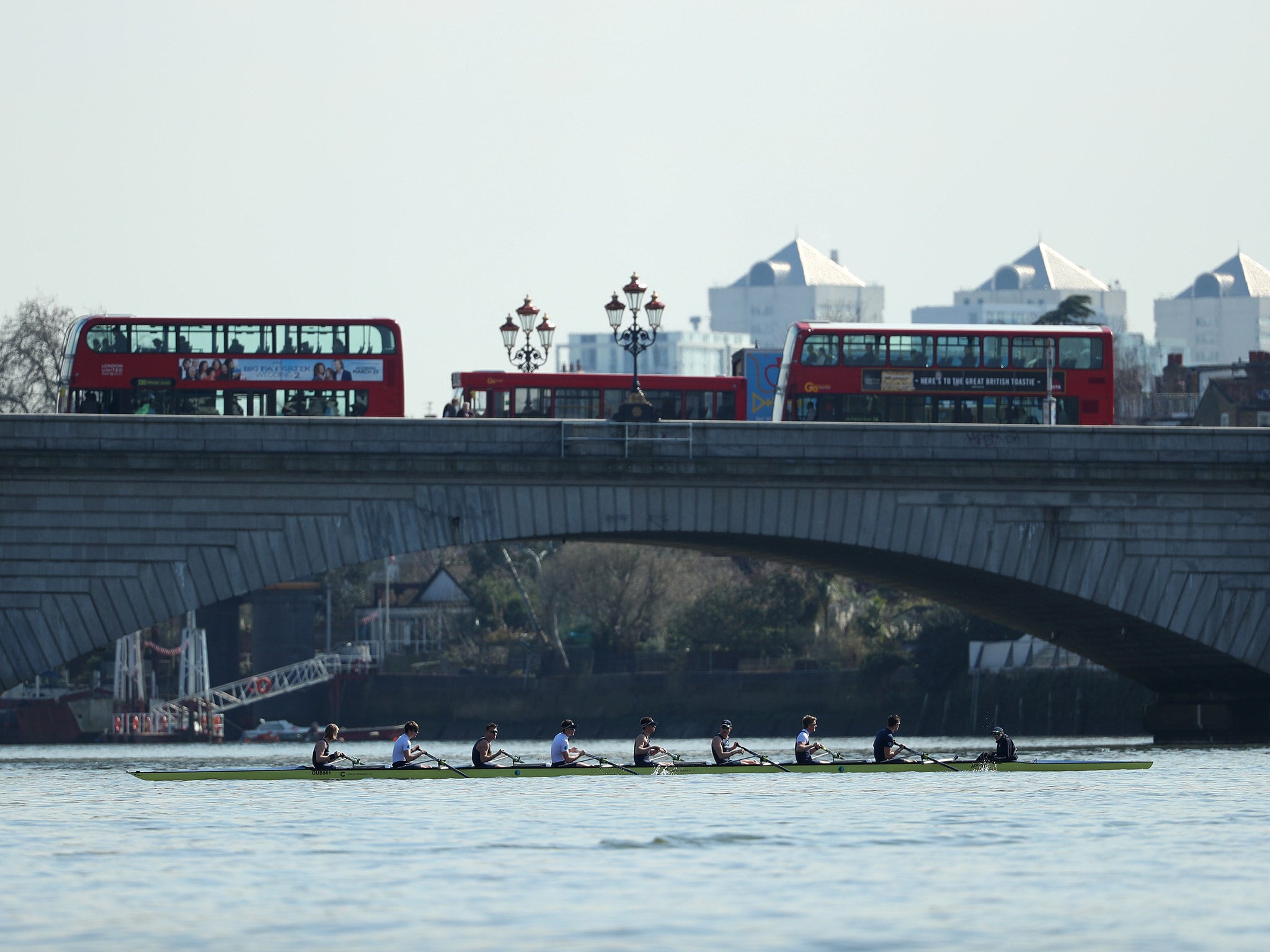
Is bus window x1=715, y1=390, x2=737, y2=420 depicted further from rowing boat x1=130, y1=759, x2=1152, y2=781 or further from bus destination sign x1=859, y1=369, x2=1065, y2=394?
rowing boat x1=130, y1=759, x2=1152, y2=781

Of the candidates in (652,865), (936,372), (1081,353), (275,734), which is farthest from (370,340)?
(275,734)

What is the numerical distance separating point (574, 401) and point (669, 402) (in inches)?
86.8

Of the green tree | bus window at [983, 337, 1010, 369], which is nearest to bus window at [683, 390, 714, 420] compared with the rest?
bus window at [983, 337, 1010, 369]

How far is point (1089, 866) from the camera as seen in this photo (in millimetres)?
24156

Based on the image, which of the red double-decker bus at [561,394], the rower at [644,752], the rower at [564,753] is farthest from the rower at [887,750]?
the red double-decker bus at [561,394]

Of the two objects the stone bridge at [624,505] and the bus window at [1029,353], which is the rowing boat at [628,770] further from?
the bus window at [1029,353]

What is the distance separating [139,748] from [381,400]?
35.3 meters

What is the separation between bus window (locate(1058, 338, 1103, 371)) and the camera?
161 ft

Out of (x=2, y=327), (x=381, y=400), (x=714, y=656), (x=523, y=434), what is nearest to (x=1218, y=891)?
(x=523, y=434)

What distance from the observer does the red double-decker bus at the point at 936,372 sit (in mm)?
48406

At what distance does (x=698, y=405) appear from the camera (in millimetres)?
50781

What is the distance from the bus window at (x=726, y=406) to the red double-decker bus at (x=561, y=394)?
2.18ft

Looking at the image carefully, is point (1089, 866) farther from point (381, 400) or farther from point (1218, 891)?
point (381, 400)

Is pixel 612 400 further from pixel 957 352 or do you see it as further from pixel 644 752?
pixel 644 752
